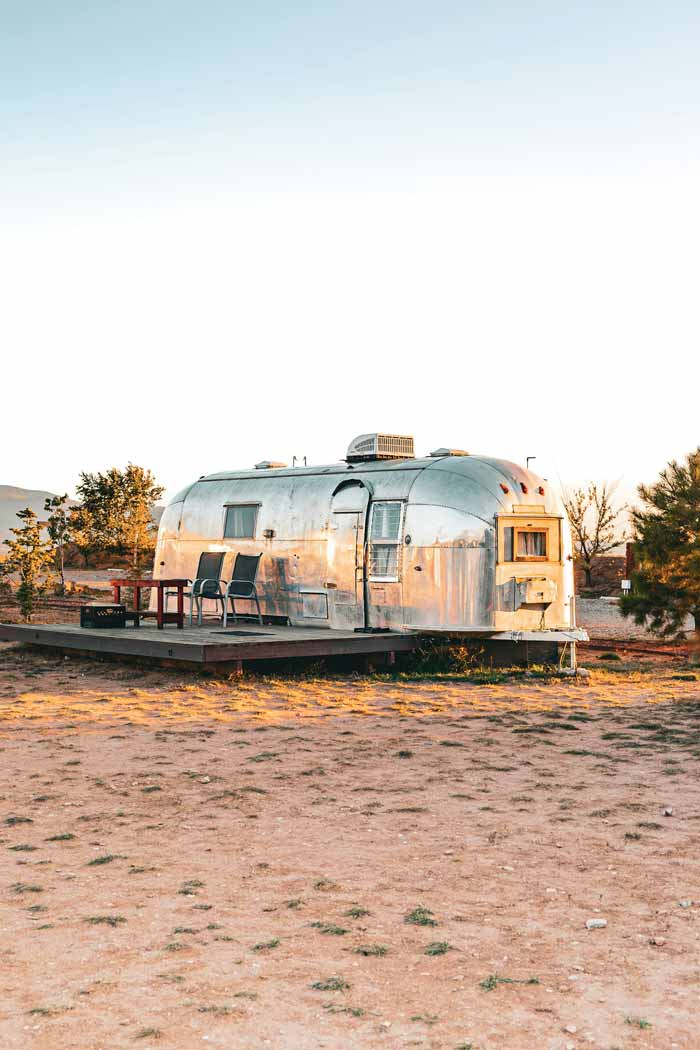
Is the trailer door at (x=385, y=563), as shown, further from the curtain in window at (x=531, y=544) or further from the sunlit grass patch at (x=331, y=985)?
the sunlit grass patch at (x=331, y=985)

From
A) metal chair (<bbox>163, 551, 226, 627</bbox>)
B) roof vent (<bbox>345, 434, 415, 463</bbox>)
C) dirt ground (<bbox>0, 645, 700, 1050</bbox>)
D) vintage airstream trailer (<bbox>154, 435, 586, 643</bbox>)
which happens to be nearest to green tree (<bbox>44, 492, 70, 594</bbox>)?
metal chair (<bbox>163, 551, 226, 627</bbox>)

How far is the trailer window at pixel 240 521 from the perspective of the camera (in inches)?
703

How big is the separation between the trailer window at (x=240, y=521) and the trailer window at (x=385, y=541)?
2.50m

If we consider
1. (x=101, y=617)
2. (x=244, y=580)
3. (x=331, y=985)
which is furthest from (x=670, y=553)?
(x=331, y=985)

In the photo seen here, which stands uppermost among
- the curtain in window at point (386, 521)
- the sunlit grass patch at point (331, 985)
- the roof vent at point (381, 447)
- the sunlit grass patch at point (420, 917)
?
the roof vent at point (381, 447)

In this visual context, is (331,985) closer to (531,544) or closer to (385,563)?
(385,563)

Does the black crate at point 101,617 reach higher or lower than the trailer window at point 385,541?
lower

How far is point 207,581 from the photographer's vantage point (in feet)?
58.1

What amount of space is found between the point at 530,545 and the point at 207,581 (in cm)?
526

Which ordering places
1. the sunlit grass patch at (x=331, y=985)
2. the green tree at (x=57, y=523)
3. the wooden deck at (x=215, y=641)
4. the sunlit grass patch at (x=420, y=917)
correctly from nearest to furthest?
the sunlit grass patch at (x=331, y=985)
the sunlit grass patch at (x=420, y=917)
the wooden deck at (x=215, y=641)
the green tree at (x=57, y=523)

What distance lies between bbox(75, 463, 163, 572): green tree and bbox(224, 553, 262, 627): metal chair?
2113 cm

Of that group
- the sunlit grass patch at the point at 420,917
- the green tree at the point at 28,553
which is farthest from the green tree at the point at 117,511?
the sunlit grass patch at the point at 420,917

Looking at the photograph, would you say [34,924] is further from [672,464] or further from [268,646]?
[672,464]

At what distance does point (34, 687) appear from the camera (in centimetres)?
1425
